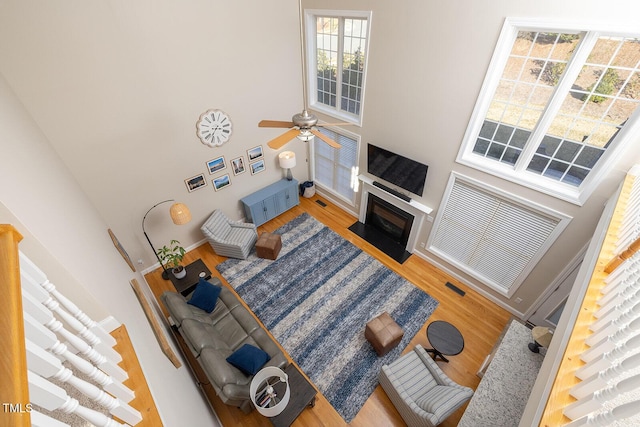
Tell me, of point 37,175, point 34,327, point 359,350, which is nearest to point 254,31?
point 37,175

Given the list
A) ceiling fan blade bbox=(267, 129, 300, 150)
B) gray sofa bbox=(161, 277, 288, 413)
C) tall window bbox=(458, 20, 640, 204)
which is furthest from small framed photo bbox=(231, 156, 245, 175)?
tall window bbox=(458, 20, 640, 204)

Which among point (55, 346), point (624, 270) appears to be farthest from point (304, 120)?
point (624, 270)

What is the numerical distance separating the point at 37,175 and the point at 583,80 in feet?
18.4

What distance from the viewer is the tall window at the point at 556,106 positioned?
9.96 ft

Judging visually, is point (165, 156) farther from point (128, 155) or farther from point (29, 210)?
point (29, 210)

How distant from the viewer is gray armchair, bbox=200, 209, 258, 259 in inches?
226

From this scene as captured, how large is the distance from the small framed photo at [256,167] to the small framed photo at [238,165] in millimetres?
224

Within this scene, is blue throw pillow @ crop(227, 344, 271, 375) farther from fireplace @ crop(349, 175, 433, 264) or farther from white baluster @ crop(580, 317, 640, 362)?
fireplace @ crop(349, 175, 433, 264)

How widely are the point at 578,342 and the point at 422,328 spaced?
3.35 metres

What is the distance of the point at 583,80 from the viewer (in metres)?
3.26

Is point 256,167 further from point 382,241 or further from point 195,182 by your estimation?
point 382,241

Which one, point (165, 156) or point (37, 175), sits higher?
point (37, 175)

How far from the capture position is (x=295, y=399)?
3.51 m

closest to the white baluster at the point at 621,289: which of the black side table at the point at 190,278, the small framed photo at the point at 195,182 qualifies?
the black side table at the point at 190,278
